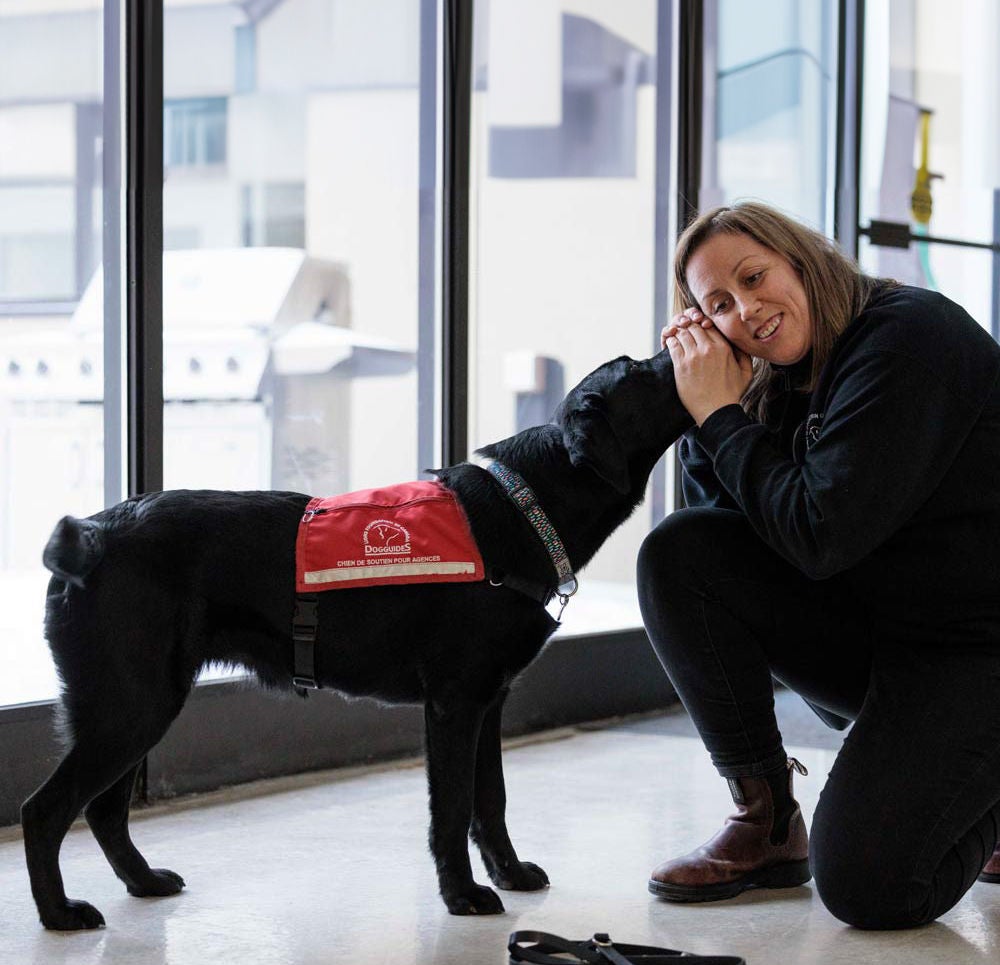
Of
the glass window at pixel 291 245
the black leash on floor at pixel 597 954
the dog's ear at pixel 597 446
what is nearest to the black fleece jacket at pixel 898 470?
the dog's ear at pixel 597 446

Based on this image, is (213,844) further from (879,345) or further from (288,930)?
(879,345)

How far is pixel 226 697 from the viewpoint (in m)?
2.83

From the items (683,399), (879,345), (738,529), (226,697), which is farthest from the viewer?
(226,697)

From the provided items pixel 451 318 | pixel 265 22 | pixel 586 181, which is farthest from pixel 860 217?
pixel 265 22

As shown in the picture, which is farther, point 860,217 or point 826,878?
point 860,217

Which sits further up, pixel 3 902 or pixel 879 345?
pixel 879 345

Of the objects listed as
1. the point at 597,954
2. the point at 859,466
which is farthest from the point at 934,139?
the point at 597,954

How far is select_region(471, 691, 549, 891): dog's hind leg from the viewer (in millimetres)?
2080

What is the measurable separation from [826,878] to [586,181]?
8.18 feet

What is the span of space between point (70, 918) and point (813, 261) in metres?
1.53

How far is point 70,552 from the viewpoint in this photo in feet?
6.04

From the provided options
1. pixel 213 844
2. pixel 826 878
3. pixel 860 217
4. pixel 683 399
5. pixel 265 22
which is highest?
pixel 265 22

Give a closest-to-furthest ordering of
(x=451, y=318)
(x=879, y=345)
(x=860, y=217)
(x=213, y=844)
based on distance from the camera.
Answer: (x=879, y=345)
(x=213, y=844)
(x=451, y=318)
(x=860, y=217)

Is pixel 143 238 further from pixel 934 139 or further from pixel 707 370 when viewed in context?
pixel 934 139
